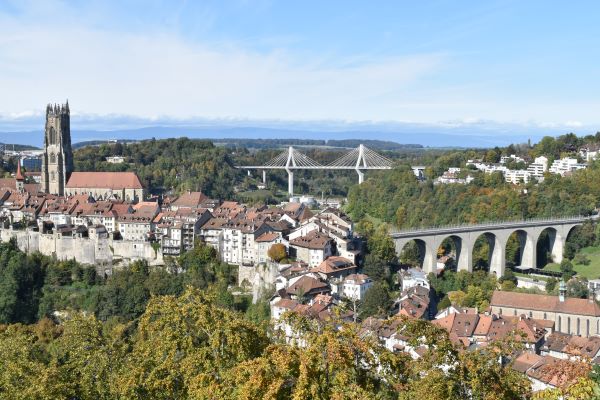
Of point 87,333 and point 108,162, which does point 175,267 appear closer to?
point 87,333

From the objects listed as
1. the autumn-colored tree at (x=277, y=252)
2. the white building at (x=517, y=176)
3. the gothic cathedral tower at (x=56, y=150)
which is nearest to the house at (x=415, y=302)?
the autumn-colored tree at (x=277, y=252)

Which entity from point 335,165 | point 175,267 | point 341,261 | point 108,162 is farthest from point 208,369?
point 335,165

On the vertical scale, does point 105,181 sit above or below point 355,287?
above

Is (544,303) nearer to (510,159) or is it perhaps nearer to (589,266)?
(589,266)

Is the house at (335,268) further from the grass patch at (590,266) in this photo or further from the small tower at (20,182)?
the small tower at (20,182)

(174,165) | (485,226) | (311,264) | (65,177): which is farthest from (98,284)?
(174,165)
